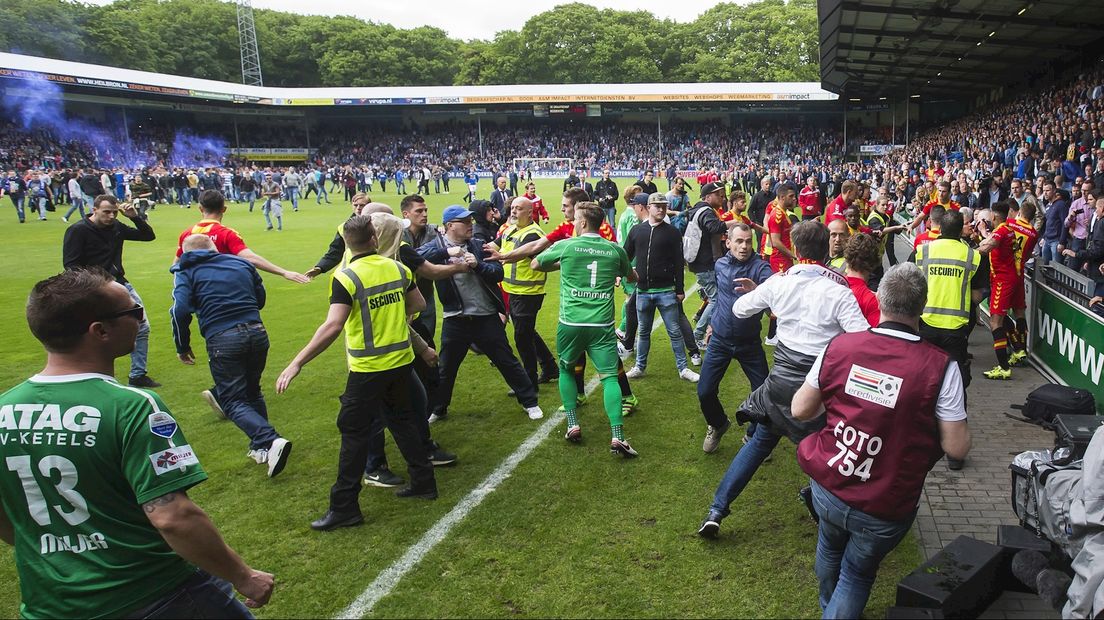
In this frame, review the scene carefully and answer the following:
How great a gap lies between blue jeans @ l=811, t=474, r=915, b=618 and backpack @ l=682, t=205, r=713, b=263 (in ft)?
18.2

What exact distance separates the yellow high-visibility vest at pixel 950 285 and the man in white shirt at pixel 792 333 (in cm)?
248

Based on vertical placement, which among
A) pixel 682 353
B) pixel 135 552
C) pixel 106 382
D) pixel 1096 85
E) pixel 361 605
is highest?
pixel 1096 85

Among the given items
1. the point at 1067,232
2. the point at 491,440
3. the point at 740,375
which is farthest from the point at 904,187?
the point at 491,440

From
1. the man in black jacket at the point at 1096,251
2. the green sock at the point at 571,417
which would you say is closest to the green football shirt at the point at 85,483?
the green sock at the point at 571,417

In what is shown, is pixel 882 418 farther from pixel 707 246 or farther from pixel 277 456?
pixel 707 246

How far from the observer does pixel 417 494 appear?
5121mm

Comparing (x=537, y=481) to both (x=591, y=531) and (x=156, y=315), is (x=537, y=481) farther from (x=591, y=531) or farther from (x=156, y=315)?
(x=156, y=315)

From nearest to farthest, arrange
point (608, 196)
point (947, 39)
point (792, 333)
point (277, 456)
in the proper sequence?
1. point (792, 333)
2. point (277, 456)
3. point (608, 196)
4. point (947, 39)

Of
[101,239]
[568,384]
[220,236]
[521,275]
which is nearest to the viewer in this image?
[568,384]

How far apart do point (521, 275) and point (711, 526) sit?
130 inches

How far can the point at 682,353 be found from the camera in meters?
7.72

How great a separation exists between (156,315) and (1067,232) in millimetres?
14232

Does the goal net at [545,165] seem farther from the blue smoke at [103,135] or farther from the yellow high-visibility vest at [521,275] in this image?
the yellow high-visibility vest at [521,275]

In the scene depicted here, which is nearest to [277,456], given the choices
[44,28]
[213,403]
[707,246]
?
[213,403]
